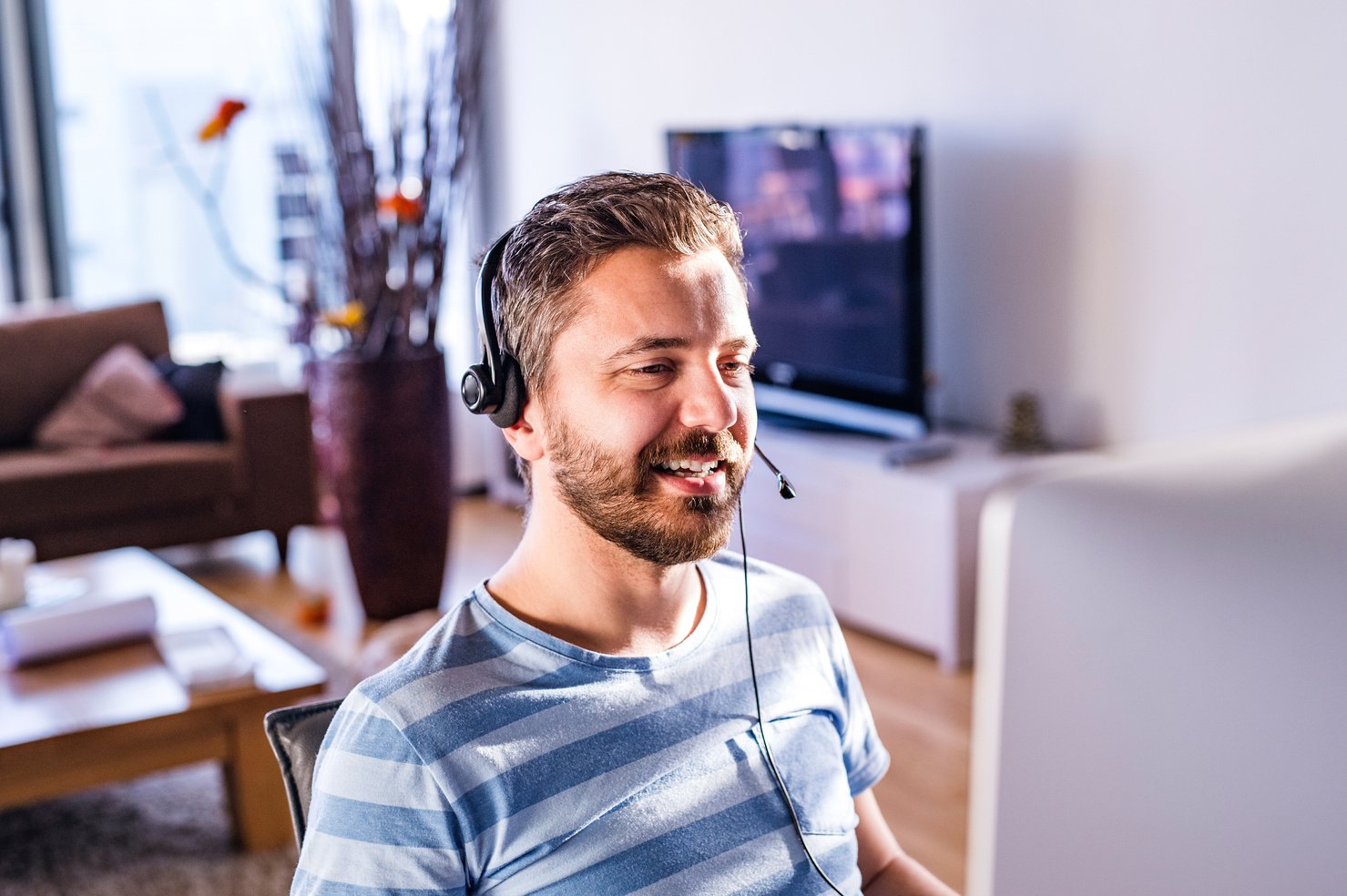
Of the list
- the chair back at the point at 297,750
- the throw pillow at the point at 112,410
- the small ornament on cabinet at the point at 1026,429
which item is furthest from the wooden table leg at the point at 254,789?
the throw pillow at the point at 112,410

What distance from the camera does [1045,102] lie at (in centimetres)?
348

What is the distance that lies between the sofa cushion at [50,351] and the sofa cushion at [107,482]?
0.12 metres

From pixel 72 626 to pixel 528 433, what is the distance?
1.94m

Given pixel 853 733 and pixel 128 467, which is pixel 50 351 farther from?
pixel 853 733

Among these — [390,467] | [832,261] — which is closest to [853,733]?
[832,261]

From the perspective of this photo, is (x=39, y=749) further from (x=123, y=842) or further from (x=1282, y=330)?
(x=1282, y=330)

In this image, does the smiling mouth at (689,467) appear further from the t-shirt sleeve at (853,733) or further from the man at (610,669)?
the t-shirt sleeve at (853,733)

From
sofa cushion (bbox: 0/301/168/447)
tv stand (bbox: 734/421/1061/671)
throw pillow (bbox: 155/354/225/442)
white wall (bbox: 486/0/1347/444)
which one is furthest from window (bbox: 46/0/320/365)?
tv stand (bbox: 734/421/1061/671)

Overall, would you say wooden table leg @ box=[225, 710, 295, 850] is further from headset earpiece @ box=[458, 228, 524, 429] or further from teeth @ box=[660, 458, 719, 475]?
teeth @ box=[660, 458, 719, 475]

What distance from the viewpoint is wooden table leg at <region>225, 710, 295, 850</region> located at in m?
2.54

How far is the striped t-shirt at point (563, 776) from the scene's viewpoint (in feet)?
3.02

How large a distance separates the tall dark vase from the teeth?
298 cm

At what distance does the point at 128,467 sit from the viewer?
4.23 metres

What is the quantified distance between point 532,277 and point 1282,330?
2.39 meters
